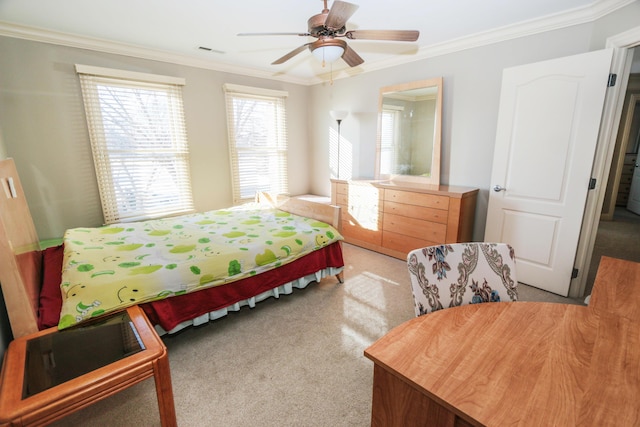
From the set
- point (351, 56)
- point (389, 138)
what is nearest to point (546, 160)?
point (389, 138)

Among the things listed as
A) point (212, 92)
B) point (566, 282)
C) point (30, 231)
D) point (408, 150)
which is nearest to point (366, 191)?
point (408, 150)

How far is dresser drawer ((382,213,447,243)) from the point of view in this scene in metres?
3.10

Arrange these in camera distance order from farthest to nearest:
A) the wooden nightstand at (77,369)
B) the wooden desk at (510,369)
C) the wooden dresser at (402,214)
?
the wooden dresser at (402,214), the wooden nightstand at (77,369), the wooden desk at (510,369)

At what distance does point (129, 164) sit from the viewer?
3391 millimetres

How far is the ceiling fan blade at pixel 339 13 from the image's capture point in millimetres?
1635

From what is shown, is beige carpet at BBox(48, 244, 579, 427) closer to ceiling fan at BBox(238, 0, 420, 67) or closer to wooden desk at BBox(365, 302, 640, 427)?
wooden desk at BBox(365, 302, 640, 427)

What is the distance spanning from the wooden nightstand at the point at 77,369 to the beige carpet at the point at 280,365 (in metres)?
0.38

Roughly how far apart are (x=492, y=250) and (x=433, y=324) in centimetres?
54

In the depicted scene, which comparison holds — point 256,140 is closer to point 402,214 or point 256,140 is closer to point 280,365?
point 402,214

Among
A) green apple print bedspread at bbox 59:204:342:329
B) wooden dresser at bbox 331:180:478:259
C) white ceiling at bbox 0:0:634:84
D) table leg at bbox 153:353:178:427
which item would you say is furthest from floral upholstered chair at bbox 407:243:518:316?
white ceiling at bbox 0:0:634:84

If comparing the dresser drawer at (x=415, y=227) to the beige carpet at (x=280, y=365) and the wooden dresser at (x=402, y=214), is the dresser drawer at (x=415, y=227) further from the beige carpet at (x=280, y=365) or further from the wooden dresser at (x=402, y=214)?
the beige carpet at (x=280, y=365)

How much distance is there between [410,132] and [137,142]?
332 cm

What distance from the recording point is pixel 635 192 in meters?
5.52

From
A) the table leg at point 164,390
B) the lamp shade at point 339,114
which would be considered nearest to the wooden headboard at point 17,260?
the table leg at point 164,390
